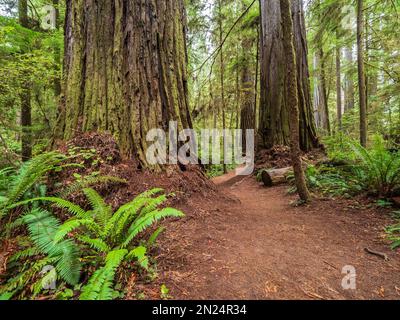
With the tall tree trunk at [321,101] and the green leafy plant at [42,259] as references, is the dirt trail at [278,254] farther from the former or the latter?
the tall tree trunk at [321,101]

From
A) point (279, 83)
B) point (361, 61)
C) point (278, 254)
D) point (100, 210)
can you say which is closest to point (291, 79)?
point (278, 254)

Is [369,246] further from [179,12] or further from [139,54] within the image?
[179,12]

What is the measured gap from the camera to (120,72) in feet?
11.7

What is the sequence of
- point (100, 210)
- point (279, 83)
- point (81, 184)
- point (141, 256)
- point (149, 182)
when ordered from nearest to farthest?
point (141, 256) < point (100, 210) < point (81, 184) < point (149, 182) < point (279, 83)

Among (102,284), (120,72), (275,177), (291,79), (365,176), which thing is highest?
(120,72)

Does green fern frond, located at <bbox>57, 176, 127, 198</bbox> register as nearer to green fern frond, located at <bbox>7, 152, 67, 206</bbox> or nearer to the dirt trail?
green fern frond, located at <bbox>7, 152, 67, 206</bbox>

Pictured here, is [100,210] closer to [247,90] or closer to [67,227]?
[67,227]

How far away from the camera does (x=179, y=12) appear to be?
4.25m

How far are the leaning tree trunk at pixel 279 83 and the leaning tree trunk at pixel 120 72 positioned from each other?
4159 mm

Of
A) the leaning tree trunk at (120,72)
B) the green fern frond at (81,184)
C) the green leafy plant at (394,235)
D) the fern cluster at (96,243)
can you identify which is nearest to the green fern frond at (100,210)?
the fern cluster at (96,243)

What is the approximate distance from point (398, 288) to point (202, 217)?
2.01 metres

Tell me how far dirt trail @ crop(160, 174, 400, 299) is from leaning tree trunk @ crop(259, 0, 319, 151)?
11.7ft

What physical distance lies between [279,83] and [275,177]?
122 inches

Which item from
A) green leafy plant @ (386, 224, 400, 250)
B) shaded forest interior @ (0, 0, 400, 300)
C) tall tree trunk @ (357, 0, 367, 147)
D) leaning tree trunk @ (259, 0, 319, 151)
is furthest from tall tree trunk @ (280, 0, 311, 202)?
leaning tree trunk @ (259, 0, 319, 151)
